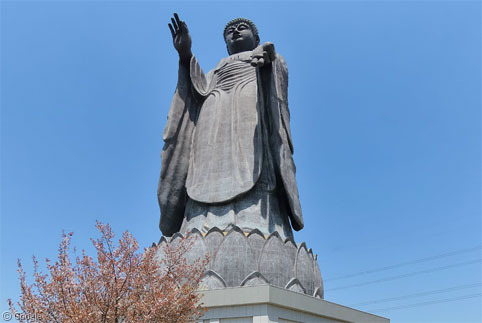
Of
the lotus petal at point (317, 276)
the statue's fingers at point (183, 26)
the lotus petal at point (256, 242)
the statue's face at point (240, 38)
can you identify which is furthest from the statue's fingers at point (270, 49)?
the lotus petal at point (317, 276)

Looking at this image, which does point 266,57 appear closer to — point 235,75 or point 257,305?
point 235,75

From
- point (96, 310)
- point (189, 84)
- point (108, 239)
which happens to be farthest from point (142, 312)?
point (189, 84)

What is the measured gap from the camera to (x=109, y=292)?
5.11 m

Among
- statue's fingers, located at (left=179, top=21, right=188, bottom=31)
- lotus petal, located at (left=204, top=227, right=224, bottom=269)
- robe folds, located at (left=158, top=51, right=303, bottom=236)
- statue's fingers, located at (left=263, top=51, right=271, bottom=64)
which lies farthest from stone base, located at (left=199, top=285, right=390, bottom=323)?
statue's fingers, located at (left=179, top=21, right=188, bottom=31)

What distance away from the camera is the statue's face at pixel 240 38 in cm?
1091

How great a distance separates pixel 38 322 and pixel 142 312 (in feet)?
3.45

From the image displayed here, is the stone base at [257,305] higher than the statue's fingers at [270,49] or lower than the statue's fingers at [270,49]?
lower

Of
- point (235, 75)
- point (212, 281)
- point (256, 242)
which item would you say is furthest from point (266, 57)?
point (212, 281)

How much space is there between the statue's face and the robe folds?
413 millimetres

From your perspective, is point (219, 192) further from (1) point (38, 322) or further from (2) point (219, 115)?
(1) point (38, 322)

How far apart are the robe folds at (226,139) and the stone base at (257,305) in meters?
2.19

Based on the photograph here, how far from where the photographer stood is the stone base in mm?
6809

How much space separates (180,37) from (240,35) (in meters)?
1.43

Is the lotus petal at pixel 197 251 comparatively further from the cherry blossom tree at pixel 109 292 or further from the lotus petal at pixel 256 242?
the cherry blossom tree at pixel 109 292
